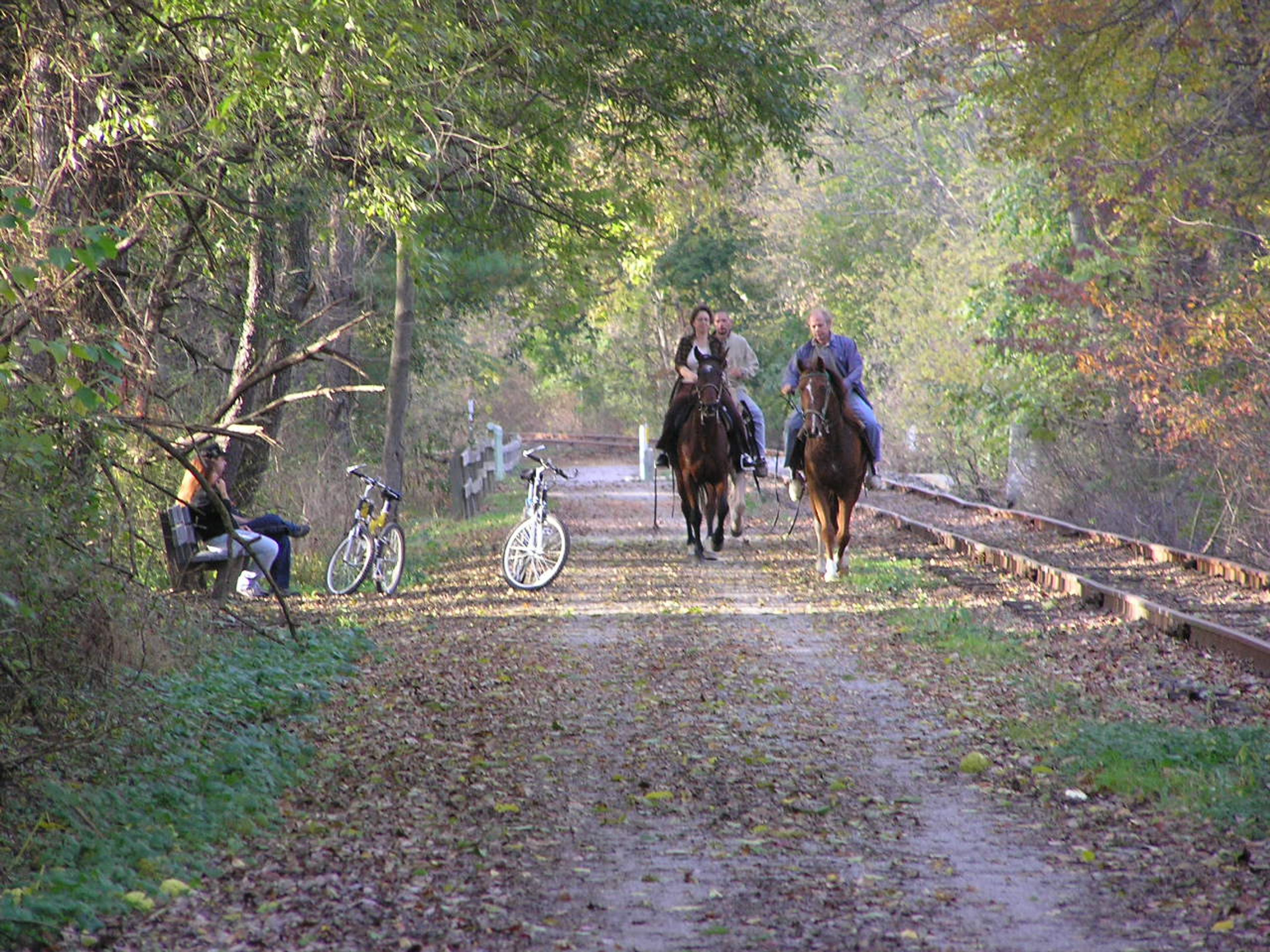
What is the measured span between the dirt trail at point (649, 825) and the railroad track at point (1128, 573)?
253 cm

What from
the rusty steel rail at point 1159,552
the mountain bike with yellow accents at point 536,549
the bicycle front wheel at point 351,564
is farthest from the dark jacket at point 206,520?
the rusty steel rail at point 1159,552

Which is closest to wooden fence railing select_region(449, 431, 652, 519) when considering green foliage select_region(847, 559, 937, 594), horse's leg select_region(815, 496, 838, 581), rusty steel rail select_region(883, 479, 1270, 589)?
rusty steel rail select_region(883, 479, 1270, 589)

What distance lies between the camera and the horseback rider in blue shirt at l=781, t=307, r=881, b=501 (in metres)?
15.8

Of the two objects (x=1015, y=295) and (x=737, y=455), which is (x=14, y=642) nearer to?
(x=737, y=455)

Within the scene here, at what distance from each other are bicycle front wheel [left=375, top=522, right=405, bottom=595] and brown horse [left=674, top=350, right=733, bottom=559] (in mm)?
3873

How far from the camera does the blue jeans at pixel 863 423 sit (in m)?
16.2

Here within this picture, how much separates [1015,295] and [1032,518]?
18.6ft

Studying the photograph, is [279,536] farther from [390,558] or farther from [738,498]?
[738,498]

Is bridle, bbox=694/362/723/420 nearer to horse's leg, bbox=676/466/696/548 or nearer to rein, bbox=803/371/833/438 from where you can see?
horse's leg, bbox=676/466/696/548

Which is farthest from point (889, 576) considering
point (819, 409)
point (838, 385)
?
point (838, 385)

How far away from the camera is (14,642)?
22.5ft

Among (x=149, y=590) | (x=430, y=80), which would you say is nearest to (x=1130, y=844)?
(x=149, y=590)

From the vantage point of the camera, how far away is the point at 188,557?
12773 mm

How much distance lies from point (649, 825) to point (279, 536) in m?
8.20
